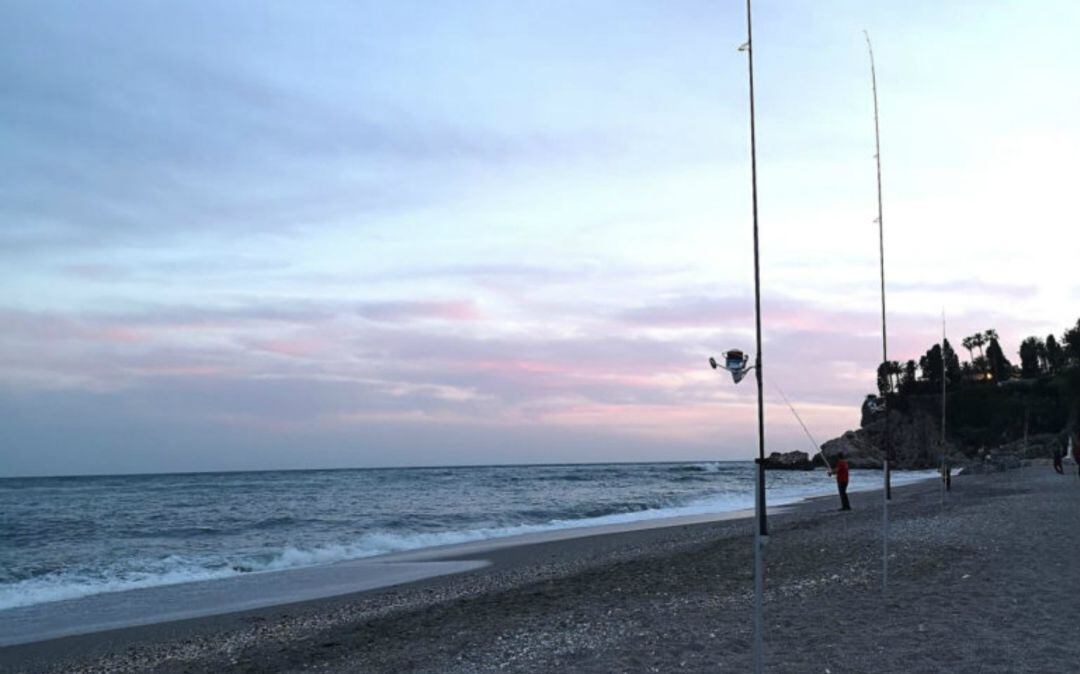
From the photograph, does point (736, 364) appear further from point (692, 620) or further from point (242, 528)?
point (242, 528)

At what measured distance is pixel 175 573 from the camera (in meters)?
23.0

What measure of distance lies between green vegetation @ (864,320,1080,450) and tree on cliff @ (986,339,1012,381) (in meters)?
0.16

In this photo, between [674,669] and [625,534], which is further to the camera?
[625,534]

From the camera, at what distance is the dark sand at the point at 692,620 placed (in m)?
9.12

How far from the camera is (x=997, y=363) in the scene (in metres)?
150

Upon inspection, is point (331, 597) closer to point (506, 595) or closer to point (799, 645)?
point (506, 595)

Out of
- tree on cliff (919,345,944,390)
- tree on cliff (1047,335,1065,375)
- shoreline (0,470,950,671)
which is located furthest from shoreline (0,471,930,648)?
tree on cliff (1047,335,1065,375)

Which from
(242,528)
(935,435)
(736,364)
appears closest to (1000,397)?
(935,435)

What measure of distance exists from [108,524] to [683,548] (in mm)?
30984

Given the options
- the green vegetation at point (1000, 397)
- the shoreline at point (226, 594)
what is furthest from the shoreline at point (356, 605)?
the green vegetation at point (1000, 397)

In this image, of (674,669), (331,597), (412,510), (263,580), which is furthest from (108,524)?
(674,669)

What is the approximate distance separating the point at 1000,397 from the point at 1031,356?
3621 cm

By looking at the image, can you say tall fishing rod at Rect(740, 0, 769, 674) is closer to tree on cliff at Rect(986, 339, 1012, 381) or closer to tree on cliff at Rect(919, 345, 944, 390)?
tree on cliff at Rect(919, 345, 944, 390)

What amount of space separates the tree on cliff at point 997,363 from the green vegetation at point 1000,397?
6.4 inches
